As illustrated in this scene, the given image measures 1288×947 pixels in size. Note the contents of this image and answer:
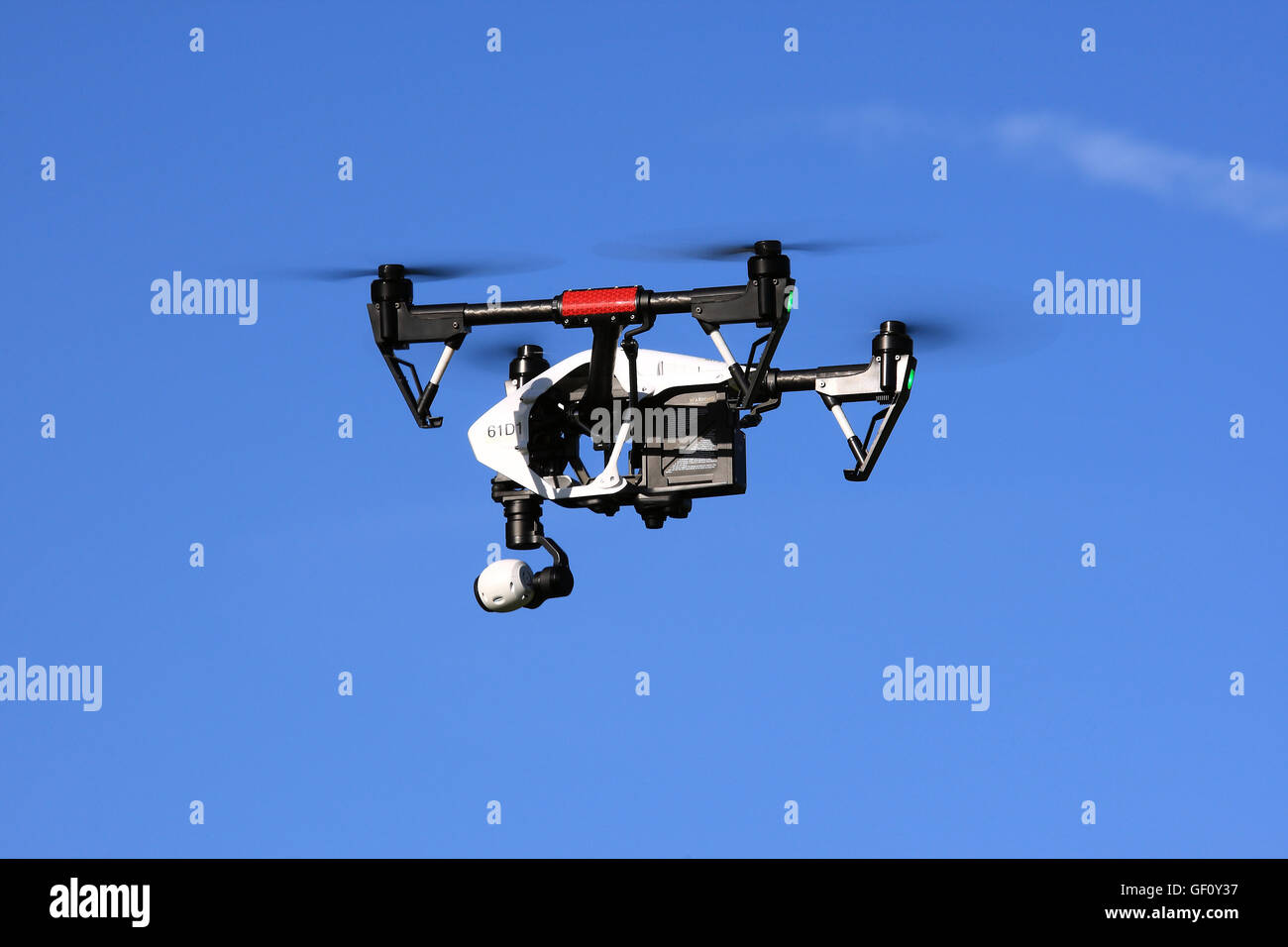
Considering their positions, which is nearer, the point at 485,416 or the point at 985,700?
the point at 485,416

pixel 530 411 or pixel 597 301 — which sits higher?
pixel 597 301

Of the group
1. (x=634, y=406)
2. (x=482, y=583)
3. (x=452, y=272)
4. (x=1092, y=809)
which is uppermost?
(x=452, y=272)

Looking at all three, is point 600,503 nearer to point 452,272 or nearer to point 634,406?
point 634,406

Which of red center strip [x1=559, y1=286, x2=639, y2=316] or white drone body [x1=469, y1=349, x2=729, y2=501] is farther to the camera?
white drone body [x1=469, y1=349, x2=729, y2=501]

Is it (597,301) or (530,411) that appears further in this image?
(530,411)

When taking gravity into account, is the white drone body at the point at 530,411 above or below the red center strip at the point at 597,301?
below

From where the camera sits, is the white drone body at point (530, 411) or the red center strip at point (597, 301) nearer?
the red center strip at point (597, 301)

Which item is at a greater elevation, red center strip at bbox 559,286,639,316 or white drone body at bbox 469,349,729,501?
red center strip at bbox 559,286,639,316

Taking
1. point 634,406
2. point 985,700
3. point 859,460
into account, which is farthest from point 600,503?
point 985,700
